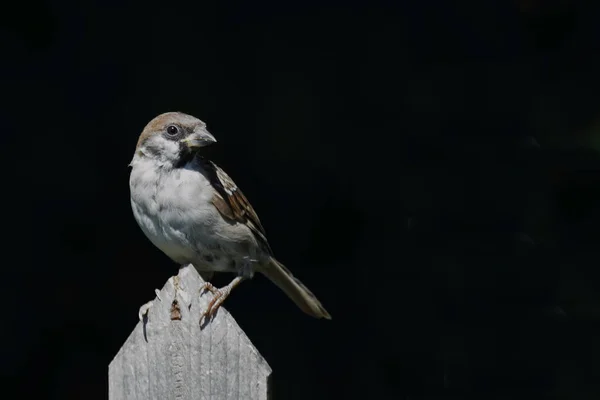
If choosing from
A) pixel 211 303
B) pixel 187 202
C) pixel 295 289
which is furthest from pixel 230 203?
pixel 211 303

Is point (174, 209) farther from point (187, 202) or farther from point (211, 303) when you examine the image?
point (211, 303)

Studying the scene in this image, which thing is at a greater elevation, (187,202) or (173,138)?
(173,138)

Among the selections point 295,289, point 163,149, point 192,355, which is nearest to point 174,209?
point 163,149

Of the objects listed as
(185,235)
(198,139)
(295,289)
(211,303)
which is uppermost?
(198,139)

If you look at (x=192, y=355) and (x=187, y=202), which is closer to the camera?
(x=192, y=355)

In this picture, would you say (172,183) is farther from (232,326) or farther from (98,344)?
(98,344)

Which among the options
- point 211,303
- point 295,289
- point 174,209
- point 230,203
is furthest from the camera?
point 295,289

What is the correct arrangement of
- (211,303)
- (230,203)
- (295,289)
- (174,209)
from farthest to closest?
(295,289) → (230,203) → (174,209) → (211,303)

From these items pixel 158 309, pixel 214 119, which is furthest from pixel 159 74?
pixel 158 309
